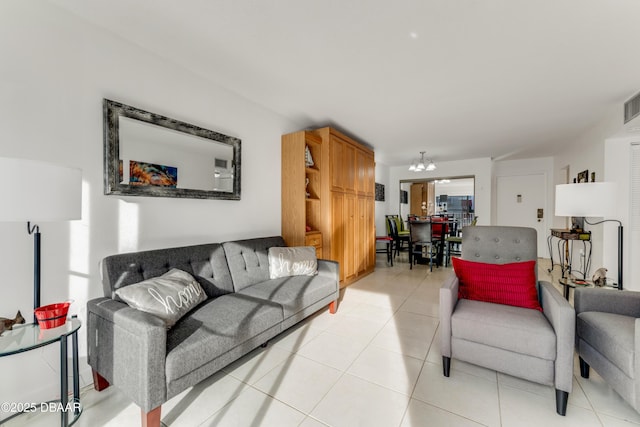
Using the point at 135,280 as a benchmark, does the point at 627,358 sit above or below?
below

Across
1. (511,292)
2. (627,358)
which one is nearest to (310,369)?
(511,292)

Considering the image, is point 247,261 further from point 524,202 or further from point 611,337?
point 524,202

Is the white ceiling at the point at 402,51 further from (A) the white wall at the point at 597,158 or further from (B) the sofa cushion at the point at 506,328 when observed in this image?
(B) the sofa cushion at the point at 506,328

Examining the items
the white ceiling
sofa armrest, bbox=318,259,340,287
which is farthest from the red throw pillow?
the white ceiling

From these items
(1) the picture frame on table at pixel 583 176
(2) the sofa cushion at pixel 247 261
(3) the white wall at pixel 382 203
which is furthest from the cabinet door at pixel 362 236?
(1) the picture frame on table at pixel 583 176

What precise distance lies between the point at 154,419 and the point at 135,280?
85 centimetres

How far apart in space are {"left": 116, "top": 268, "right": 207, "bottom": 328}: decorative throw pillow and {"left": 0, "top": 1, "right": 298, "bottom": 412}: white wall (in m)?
0.45

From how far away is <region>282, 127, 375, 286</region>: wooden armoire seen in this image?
327cm

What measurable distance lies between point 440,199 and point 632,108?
28.6 feet

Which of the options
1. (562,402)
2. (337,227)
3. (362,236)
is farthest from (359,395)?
(362,236)

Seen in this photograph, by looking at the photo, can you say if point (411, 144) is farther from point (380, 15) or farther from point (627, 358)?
point (627, 358)

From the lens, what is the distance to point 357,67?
2.29 m

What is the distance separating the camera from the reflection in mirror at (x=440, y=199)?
352 inches

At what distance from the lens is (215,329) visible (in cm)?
156
